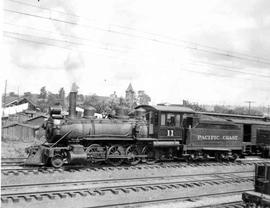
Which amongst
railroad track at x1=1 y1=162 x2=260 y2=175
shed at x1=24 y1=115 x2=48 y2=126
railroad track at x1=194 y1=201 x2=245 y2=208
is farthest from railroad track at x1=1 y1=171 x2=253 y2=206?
shed at x1=24 y1=115 x2=48 y2=126

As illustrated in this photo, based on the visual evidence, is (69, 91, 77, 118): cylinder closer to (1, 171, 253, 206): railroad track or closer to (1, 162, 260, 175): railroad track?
(1, 162, 260, 175): railroad track

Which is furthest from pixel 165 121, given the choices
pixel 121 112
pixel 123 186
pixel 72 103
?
pixel 123 186

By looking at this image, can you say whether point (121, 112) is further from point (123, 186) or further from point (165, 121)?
point (123, 186)

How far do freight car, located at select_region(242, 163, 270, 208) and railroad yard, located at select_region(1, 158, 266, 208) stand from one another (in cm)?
164

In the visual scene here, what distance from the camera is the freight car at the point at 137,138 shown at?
15430 mm

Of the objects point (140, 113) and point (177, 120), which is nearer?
point (140, 113)

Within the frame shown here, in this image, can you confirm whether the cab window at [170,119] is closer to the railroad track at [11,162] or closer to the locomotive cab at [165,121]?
the locomotive cab at [165,121]

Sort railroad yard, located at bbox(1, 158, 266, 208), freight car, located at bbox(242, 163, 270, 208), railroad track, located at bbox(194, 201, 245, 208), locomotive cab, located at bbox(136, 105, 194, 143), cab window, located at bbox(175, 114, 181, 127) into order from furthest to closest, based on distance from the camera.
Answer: cab window, located at bbox(175, 114, 181, 127) → locomotive cab, located at bbox(136, 105, 194, 143) → railroad yard, located at bbox(1, 158, 266, 208) → railroad track, located at bbox(194, 201, 245, 208) → freight car, located at bbox(242, 163, 270, 208)

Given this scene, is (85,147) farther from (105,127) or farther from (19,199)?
(19,199)

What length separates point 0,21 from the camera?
536cm

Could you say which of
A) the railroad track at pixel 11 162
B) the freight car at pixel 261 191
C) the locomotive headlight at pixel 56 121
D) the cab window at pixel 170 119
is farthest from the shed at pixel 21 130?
the freight car at pixel 261 191

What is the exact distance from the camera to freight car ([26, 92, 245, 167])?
15430 mm

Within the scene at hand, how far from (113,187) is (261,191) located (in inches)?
200

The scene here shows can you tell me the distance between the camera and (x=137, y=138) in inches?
667
